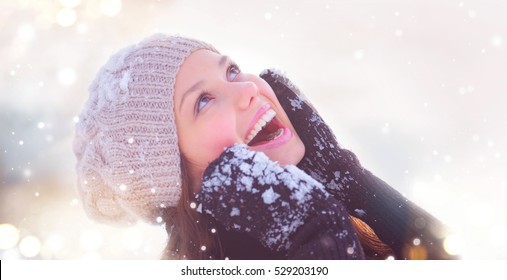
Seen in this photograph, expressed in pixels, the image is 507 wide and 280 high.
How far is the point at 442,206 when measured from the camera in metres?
2.09

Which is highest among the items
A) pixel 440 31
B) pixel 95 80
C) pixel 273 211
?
pixel 440 31

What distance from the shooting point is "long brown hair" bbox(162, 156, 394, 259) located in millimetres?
1480

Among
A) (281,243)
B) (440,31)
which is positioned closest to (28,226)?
(281,243)

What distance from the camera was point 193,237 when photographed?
1.49m

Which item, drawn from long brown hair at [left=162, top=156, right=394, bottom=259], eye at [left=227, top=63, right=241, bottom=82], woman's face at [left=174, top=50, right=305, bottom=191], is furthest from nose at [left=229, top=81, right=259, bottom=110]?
long brown hair at [left=162, top=156, right=394, bottom=259]

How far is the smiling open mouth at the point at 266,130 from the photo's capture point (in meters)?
1.50

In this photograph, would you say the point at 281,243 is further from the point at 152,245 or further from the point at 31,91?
the point at 31,91

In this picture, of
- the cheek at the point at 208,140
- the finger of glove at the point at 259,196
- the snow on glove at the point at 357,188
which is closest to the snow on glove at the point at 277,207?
the finger of glove at the point at 259,196

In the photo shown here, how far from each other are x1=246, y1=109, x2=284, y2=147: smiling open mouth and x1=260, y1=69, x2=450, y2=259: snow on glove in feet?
0.38

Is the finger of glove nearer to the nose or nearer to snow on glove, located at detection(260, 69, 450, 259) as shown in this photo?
the nose

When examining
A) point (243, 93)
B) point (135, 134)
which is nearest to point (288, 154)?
point (243, 93)

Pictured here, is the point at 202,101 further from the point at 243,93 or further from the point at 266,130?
the point at 266,130

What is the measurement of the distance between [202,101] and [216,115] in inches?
3.2

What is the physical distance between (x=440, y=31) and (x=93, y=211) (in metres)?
1.71
